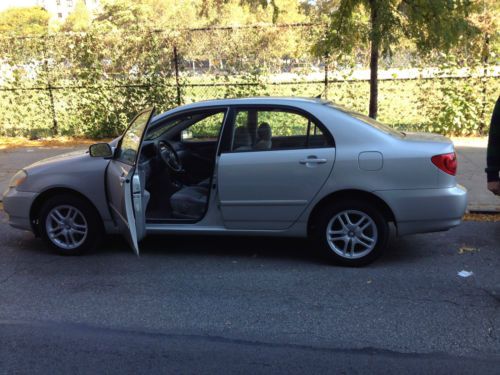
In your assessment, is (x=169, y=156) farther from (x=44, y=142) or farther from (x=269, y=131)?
(x=44, y=142)

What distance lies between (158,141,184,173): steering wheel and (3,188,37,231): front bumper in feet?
4.42

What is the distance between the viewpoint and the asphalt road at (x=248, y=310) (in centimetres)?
335

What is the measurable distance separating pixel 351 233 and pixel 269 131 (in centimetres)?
125

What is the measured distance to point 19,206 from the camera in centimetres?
534

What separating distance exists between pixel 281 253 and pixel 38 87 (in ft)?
30.6

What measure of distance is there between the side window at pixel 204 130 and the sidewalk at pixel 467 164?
139 inches

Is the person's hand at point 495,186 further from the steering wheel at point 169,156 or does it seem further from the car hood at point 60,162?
the car hood at point 60,162

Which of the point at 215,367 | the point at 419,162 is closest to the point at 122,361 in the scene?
the point at 215,367

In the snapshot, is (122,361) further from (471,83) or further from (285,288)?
(471,83)

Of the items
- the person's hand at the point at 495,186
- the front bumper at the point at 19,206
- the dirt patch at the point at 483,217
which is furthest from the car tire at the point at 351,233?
the front bumper at the point at 19,206

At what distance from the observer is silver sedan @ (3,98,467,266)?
15.3ft

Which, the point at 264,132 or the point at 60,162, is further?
the point at 60,162

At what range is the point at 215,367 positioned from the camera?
327 centimetres

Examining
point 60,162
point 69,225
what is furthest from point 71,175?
point 69,225
